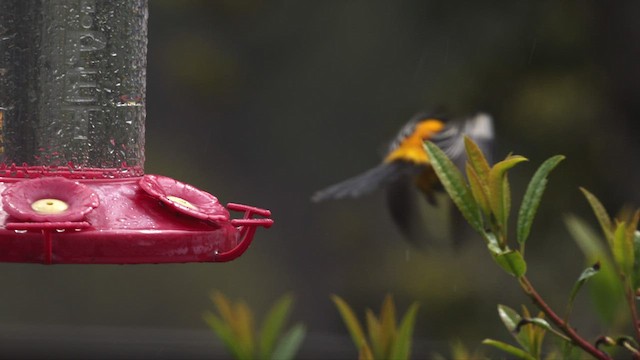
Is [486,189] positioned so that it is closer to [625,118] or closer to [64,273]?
[625,118]

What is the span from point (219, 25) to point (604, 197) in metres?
1.91

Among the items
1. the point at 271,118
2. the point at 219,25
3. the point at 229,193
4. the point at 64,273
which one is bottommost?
the point at 64,273

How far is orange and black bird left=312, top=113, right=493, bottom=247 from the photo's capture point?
4527 millimetres

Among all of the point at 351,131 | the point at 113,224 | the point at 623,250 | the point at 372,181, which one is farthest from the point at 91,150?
the point at 351,131

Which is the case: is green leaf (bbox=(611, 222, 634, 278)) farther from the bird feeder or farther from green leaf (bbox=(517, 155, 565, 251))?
the bird feeder

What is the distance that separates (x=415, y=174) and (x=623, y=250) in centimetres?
309

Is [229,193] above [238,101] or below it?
below

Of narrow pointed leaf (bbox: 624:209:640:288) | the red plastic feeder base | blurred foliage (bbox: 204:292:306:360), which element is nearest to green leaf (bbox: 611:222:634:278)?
narrow pointed leaf (bbox: 624:209:640:288)

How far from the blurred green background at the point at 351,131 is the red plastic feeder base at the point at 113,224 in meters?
3.44

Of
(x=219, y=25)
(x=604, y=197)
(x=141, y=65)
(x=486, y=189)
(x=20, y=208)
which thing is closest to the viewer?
(x=20, y=208)

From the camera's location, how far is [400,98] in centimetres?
521

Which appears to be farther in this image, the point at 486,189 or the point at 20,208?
the point at 486,189

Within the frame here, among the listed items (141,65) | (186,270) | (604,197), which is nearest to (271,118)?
(186,270)

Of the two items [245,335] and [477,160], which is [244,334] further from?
[477,160]
